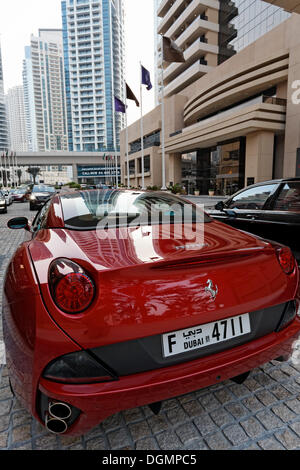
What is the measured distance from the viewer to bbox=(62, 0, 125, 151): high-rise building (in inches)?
4306

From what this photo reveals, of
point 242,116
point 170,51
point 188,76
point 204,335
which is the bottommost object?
point 204,335

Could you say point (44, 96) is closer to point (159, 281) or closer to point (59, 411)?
point (159, 281)

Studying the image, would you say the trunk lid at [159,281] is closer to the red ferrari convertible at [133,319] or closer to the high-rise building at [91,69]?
the red ferrari convertible at [133,319]

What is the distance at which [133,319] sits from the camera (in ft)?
4.01

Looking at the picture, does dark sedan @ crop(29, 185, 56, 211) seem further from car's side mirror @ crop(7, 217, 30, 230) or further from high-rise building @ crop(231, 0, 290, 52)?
high-rise building @ crop(231, 0, 290, 52)

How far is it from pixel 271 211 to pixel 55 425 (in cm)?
370

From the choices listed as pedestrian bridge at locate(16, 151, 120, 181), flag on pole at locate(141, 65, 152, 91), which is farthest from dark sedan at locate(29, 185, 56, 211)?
pedestrian bridge at locate(16, 151, 120, 181)

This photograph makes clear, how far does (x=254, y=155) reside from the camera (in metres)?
22.7

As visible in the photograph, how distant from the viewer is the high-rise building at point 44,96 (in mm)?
145000

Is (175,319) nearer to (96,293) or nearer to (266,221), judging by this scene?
(96,293)

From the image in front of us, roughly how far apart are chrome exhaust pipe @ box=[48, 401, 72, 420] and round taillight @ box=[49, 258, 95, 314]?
16.4 inches

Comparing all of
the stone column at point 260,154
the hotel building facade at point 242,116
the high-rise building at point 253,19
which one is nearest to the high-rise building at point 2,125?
the hotel building facade at point 242,116

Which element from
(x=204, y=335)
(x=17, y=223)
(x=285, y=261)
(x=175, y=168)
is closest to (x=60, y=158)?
Result: (x=175, y=168)

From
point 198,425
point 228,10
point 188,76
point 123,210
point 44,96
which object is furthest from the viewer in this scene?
point 44,96
